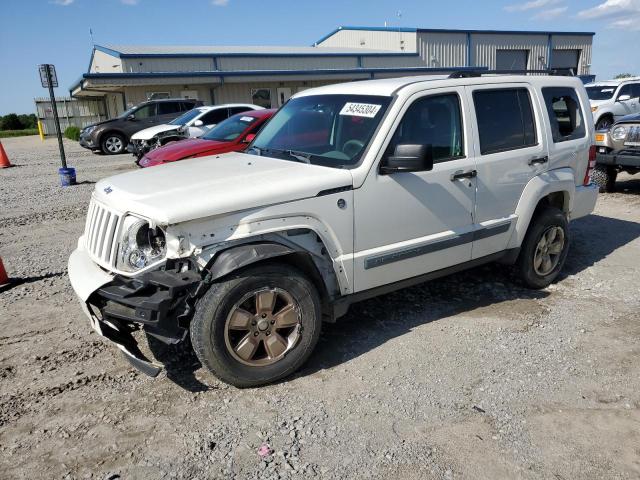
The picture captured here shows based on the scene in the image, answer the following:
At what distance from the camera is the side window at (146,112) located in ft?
62.2

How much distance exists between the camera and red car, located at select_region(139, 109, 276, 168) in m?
9.16

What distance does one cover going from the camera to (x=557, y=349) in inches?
161

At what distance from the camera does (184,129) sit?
14.7 m

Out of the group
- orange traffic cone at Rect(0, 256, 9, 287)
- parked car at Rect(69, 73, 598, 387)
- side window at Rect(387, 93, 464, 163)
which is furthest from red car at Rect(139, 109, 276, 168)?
side window at Rect(387, 93, 464, 163)

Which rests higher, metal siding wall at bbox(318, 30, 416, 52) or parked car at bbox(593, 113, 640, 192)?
metal siding wall at bbox(318, 30, 416, 52)

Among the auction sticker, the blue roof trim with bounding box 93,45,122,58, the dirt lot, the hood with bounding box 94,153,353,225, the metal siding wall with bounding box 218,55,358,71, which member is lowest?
the dirt lot

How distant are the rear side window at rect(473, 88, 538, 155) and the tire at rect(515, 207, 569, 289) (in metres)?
0.74

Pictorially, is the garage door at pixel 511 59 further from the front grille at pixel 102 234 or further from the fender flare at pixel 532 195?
the front grille at pixel 102 234

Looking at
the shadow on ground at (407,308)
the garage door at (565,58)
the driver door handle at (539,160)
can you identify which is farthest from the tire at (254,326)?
the garage door at (565,58)

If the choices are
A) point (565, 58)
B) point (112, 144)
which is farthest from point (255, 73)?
point (565, 58)

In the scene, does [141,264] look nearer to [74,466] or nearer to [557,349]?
[74,466]

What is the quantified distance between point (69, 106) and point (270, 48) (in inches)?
739

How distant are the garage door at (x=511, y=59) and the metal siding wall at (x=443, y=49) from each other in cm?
292

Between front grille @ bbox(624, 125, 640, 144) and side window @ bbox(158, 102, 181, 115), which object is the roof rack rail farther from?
side window @ bbox(158, 102, 181, 115)
